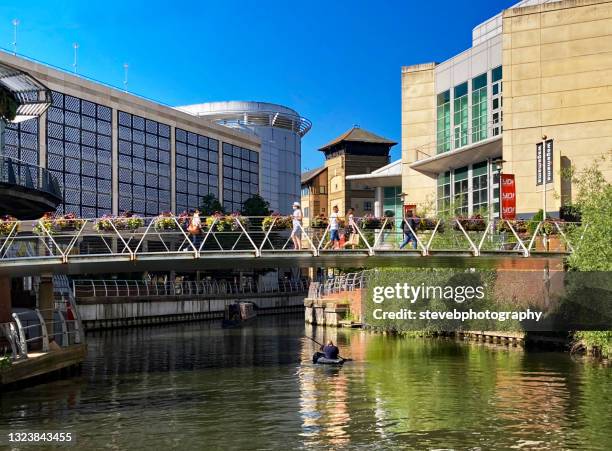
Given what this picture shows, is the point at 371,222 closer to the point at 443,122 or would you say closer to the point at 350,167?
the point at 443,122

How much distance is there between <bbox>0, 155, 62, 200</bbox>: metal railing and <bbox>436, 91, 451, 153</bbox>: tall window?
39.8 m

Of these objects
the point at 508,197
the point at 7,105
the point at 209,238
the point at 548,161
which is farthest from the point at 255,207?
the point at 209,238

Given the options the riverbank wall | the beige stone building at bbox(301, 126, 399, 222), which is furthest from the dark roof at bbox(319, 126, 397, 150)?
the riverbank wall

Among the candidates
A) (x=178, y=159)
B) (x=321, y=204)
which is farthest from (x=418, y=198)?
(x=321, y=204)

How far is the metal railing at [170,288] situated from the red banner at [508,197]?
39.7 meters

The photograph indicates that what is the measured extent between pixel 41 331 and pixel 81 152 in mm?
59680

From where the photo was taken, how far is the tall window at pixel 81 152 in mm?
96062

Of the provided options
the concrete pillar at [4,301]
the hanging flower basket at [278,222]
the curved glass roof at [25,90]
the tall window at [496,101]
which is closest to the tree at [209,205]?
the tall window at [496,101]

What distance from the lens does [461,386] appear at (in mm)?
36094

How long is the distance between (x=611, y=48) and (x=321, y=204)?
117 meters

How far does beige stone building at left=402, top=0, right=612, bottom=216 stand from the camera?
225 ft

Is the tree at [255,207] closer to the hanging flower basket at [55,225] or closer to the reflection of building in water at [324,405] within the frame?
the reflection of building in water at [324,405]

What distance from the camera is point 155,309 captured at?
308 feet

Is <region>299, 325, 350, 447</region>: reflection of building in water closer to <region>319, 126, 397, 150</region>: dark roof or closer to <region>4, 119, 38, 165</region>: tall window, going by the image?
<region>4, 119, 38, 165</region>: tall window
